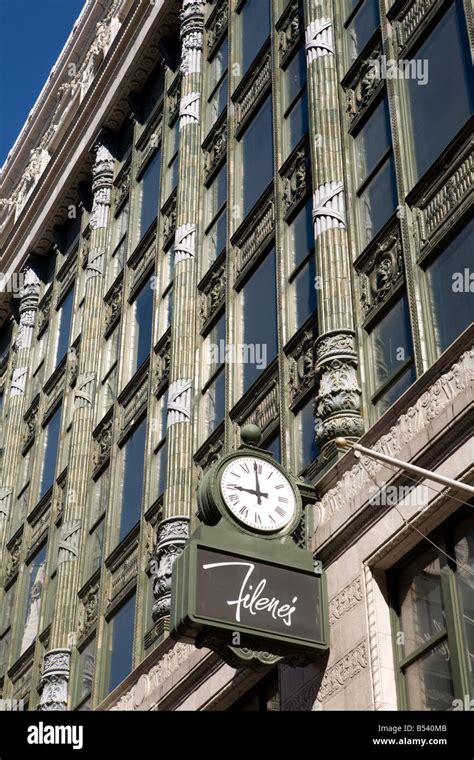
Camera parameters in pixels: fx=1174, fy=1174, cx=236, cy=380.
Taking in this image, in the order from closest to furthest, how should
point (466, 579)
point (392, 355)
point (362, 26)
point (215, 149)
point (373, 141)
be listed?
point (466, 579)
point (392, 355)
point (373, 141)
point (362, 26)
point (215, 149)

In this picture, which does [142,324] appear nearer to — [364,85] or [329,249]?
[364,85]

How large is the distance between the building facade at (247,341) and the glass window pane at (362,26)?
66mm

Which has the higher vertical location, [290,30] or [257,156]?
[290,30]

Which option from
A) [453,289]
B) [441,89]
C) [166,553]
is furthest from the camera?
[166,553]

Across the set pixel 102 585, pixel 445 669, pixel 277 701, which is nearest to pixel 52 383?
pixel 102 585

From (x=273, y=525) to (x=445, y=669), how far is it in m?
3.09

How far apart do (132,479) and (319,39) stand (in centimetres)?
1026

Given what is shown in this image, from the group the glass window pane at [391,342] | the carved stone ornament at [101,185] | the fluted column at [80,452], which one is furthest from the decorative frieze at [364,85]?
the carved stone ornament at [101,185]

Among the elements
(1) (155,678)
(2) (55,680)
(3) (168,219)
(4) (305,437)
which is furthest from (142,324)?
(1) (155,678)

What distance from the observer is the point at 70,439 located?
3009cm

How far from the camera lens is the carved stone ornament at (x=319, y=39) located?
22.0 m

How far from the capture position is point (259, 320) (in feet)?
72.4

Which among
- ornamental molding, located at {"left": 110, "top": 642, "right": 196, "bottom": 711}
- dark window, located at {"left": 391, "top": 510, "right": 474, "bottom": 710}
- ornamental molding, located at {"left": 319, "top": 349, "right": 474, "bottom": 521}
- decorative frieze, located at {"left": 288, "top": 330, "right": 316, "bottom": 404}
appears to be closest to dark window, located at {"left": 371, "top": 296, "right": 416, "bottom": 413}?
ornamental molding, located at {"left": 319, "top": 349, "right": 474, "bottom": 521}

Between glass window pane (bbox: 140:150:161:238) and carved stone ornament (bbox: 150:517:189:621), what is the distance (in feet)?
35.4
